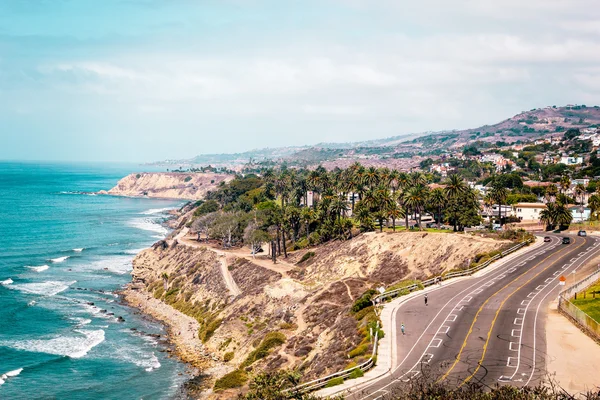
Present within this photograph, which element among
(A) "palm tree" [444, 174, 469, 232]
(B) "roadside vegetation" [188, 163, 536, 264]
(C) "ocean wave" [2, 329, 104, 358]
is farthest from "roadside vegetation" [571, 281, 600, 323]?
(C) "ocean wave" [2, 329, 104, 358]

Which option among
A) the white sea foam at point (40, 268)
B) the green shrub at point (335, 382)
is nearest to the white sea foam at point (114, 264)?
the white sea foam at point (40, 268)

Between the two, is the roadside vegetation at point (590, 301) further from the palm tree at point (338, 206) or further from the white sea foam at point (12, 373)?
the white sea foam at point (12, 373)

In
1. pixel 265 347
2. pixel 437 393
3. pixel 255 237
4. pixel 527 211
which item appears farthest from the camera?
pixel 527 211

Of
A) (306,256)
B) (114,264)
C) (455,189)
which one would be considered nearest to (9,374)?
(306,256)

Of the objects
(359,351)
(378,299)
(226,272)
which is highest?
(378,299)

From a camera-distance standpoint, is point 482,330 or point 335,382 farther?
point 482,330

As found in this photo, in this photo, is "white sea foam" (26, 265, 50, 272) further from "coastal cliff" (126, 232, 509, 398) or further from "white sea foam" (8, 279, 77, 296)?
"coastal cliff" (126, 232, 509, 398)

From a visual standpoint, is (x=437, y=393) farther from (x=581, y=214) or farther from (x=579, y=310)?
(x=581, y=214)
